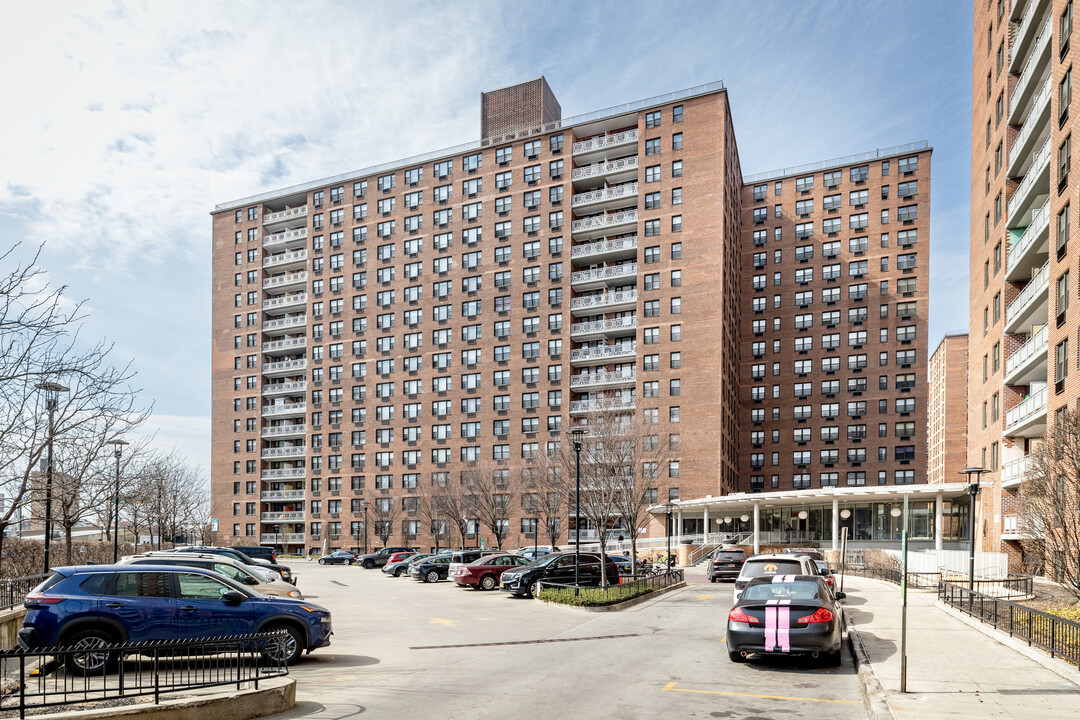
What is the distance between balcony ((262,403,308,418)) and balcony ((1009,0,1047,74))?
7499 cm

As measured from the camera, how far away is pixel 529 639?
18.8 meters

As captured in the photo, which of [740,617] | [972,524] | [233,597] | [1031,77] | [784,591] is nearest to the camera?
[233,597]

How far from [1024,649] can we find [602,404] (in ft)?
154

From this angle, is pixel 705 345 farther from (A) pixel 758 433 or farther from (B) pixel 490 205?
→ (B) pixel 490 205

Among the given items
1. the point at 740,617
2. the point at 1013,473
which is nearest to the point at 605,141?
the point at 1013,473

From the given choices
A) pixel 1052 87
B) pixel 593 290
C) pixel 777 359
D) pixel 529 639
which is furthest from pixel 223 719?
pixel 777 359

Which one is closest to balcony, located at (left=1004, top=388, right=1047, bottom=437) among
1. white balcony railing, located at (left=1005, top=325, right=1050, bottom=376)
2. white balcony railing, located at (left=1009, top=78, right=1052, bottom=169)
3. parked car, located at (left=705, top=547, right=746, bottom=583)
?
white balcony railing, located at (left=1005, top=325, right=1050, bottom=376)

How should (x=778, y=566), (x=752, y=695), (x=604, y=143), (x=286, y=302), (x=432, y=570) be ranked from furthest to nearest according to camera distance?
(x=286, y=302), (x=604, y=143), (x=432, y=570), (x=778, y=566), (x=752, y=695)

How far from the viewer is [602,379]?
75.9 meters

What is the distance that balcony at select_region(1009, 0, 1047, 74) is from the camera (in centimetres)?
3834

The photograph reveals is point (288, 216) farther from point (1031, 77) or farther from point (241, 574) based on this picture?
point (241, 574)

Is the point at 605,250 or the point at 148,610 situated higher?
the point at 605,250

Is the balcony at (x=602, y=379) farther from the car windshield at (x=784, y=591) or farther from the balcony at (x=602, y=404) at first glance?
the car windshield at (x=784, y=591)

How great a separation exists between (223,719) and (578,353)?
225 feet
